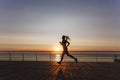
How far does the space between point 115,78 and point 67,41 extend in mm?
11088

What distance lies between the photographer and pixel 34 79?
18172 millimetres

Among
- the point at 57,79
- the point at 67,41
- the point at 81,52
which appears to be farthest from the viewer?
the point at 81,52

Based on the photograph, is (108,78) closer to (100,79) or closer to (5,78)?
(100,79)

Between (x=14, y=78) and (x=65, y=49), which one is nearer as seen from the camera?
(x=14, y=78)

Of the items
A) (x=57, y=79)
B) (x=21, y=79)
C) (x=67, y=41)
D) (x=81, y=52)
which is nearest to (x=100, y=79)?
(x=57, y=79)

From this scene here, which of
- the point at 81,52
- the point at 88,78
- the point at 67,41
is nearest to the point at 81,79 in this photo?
the point at 88,78

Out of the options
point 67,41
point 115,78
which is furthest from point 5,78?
point 67,41

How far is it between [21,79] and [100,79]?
3.42 metres

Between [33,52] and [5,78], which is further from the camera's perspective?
[33,52]

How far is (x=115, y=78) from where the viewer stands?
1886 centimetres

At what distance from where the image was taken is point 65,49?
30.2 meters

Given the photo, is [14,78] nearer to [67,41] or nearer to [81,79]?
[81,79]

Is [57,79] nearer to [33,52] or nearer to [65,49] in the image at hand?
[65,49]

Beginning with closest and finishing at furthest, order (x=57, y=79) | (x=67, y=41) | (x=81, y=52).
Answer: (x=57, y=79) → (x=67, y=41) → (x=81, y=52)
